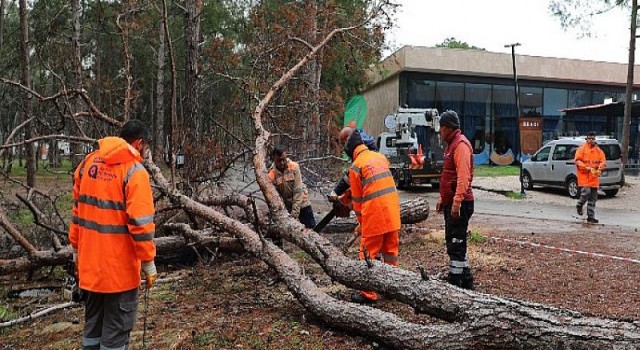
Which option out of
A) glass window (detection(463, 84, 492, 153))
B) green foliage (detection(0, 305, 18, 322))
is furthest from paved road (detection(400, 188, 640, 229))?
glass window (detection(463, 84, 492, 153))

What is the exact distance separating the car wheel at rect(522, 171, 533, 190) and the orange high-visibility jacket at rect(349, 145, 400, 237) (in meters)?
14.1

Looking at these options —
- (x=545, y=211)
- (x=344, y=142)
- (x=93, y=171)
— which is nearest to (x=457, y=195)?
(x=344, y=142)

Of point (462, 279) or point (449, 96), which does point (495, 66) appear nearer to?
point (449, 96)

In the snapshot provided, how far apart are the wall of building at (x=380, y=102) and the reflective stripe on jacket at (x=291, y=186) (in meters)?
21.6

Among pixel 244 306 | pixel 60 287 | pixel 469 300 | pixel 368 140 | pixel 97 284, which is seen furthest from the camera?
pixel 60 287

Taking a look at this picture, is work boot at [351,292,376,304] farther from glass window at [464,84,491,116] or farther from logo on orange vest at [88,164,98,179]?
glass window at [464,84,491,116]

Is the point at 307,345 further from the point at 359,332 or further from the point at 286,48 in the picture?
the point at 286,48

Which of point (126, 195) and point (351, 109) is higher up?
point (351, 109)

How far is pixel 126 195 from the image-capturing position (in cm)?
346

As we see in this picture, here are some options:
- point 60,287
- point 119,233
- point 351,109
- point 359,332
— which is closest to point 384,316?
point 359,332

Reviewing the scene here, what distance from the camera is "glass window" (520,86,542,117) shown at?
3031 cm

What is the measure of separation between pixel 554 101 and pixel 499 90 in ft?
11.5

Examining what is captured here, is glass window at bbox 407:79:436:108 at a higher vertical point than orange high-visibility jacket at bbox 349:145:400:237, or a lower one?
higher

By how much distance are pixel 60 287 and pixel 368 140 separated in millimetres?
4074
